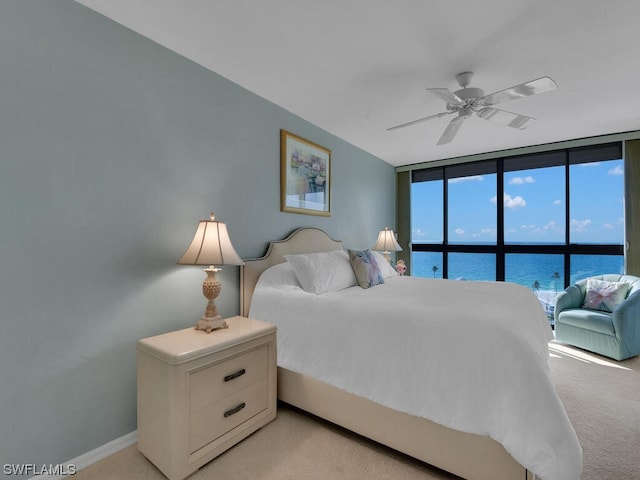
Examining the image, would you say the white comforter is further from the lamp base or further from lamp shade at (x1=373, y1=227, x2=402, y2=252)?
lamp shade at (x1=373, y1=227, x2=402, y2=252)

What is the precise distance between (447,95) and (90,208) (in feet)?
7.96

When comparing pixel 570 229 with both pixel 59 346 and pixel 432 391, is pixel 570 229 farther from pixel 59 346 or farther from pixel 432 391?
pixel 59 346

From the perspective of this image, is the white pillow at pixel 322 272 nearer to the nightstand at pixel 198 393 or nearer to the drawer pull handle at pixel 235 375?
the nightstand at pixel 198 393

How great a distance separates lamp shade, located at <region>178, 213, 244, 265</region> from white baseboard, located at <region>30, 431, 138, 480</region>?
108 centimetres

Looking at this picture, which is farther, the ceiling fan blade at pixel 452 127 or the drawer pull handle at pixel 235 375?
the ceiling fan blade at pixel 452 127

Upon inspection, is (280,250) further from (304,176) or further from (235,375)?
(235,375)

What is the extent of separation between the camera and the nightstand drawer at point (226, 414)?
1.53 meters

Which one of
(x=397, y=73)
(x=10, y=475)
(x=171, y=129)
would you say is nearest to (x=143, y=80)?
(x=171, y=129)

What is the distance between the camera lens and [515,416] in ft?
4.09

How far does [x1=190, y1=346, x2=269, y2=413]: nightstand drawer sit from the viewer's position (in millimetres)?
1530

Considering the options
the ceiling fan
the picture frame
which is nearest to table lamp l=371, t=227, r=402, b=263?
the picture frame

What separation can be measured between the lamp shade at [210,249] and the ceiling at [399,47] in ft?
4.02

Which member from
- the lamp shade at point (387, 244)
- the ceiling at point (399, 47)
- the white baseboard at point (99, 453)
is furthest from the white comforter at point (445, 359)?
the lamp shade at point (387, 244)

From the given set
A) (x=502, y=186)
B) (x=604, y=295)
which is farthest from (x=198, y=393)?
(x=502, y=186)
